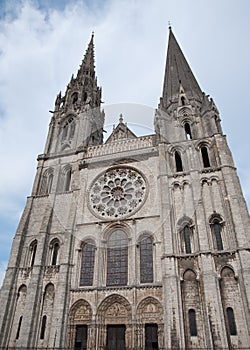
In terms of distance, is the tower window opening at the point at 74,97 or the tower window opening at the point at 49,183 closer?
the tower window opening at the point at 49,183

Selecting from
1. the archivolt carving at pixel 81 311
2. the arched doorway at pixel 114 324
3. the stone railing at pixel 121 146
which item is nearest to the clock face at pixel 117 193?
the stone railing at pixel 121 146

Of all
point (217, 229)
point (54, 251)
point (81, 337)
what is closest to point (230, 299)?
point (217, 229)

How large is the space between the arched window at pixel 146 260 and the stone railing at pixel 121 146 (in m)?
6.90

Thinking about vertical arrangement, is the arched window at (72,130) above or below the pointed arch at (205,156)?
above

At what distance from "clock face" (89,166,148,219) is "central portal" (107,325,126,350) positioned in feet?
19.4

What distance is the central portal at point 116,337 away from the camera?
13.2 meters

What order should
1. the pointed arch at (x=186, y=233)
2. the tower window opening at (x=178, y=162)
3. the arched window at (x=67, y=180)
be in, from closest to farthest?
the pointed arch at (x=186, y=233)
the tower window opening at (x=178, y=162)
the arched window at (x=67, y=180)

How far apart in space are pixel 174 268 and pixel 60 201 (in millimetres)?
8927

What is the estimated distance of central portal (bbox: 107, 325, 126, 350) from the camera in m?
13.2

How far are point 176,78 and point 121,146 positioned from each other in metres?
9.59

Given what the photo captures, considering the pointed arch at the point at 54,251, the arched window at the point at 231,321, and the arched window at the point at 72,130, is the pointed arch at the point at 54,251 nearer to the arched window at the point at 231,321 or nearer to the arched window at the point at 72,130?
the arched window at the point at 72,130

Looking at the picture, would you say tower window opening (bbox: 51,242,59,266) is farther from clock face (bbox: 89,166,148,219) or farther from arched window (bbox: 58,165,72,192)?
arched window (bbox: 58,165,72,192)

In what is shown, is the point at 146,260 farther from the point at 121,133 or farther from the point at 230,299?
the point at 121,133

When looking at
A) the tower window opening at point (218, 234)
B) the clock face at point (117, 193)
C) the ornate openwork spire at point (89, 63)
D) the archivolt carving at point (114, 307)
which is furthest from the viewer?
the ornate openwork spire at point (89, 63)
